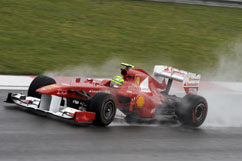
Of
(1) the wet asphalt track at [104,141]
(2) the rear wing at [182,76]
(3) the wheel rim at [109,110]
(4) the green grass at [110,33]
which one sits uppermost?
(4) the green grass at [110,33]

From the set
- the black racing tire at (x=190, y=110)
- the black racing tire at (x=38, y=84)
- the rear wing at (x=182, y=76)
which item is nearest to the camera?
the black racing tire at (x=38, y=84)

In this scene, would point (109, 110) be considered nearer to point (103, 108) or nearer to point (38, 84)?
point (103, 108)

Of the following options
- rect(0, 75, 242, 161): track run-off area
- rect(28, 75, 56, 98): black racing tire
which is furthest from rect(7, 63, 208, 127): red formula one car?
rect(0, 75, 242, 161): track run-off area

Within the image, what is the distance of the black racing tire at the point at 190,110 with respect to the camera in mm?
10336

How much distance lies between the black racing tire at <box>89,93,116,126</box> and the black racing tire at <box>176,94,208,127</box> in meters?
1.85

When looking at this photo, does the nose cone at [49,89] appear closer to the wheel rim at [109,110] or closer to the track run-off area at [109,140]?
the track run-off area at [109,140]

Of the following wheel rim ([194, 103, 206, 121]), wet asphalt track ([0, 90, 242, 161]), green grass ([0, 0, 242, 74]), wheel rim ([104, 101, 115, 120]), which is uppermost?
green grass ([0, 0, 242, 74])

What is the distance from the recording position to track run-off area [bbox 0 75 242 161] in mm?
7307

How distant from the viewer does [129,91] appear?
32.5 ft

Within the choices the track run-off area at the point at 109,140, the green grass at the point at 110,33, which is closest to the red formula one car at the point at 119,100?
the track run-off area at the point at 109,140

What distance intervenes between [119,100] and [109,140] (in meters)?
1.60

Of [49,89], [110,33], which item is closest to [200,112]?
[49,89]

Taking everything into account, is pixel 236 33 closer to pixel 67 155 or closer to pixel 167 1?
pixel 167 1

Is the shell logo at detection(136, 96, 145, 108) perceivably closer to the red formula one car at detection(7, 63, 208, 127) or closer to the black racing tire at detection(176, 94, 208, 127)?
the red formula one car at detection(7, 63, 208, 127)
